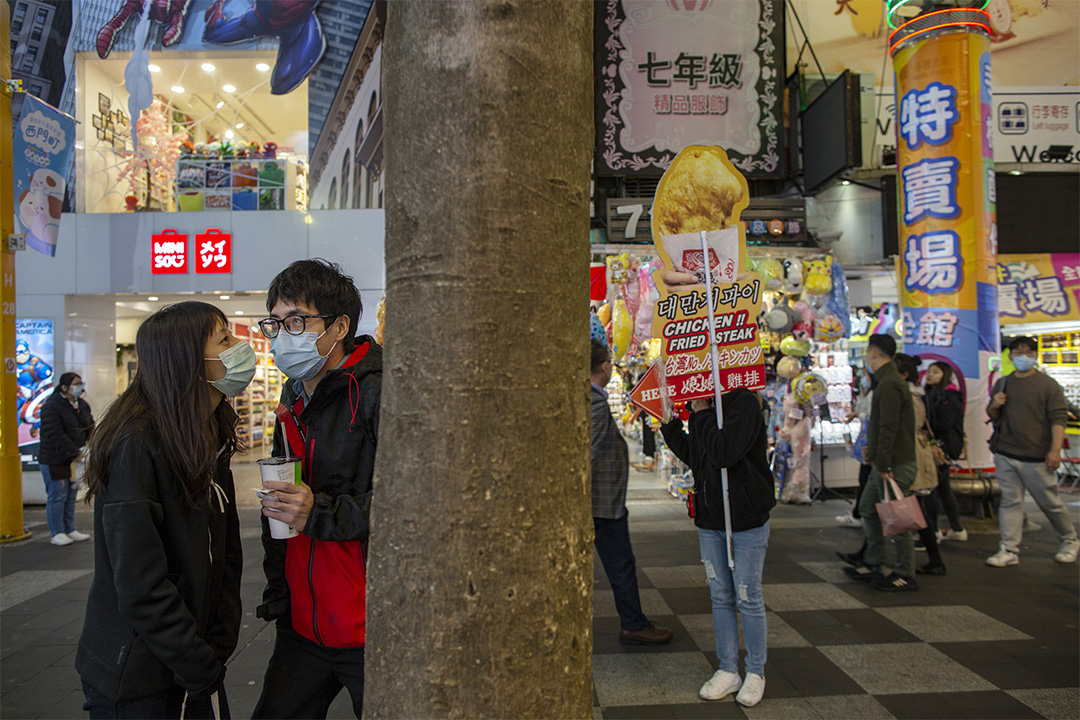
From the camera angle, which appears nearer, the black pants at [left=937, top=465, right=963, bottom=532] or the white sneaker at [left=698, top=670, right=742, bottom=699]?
the white sneaker at [left=698, top=670, right=742, bottom=699]

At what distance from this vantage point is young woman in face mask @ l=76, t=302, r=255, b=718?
171 centimetres

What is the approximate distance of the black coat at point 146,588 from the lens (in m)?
1.69

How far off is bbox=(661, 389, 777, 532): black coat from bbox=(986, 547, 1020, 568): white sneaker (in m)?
3.85

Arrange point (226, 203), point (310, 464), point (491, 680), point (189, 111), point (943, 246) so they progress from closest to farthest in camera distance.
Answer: point (491, 680) → point (310, 464) → point (943, 246) → point (226, 203) → point (189, 111)

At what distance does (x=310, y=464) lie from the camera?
1.98 m

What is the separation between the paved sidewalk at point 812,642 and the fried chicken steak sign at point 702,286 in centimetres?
158

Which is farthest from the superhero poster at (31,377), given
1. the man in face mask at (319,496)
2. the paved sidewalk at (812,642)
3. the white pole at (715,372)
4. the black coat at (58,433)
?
the white pole at (715,372)

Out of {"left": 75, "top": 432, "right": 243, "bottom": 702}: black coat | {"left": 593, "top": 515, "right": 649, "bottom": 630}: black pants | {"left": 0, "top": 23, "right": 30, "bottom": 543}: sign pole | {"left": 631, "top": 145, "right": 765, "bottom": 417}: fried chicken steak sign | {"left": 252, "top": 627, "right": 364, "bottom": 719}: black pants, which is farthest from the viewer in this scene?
{"left": 0, "top": 23, "right": 30, "bottom": 543}: sign pole

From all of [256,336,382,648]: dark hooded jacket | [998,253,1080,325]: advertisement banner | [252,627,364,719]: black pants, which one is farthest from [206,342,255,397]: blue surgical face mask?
[998,253,1080,325]: advertisement banner

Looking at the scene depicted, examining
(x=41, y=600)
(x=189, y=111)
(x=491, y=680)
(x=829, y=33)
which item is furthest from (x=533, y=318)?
(x=189, y=111)

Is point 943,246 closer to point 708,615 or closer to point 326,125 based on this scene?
point 708,615

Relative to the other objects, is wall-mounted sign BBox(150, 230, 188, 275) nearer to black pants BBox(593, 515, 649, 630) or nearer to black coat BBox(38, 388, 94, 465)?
black coat BBox(38, 388, 94, 465)

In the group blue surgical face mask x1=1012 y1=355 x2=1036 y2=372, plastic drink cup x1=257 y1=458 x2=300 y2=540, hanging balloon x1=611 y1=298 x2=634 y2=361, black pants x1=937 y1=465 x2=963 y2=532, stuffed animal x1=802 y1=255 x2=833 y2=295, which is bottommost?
black pants x1=937 y1=465 x2=963 y2=532

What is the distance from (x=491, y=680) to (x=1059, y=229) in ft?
39.6
